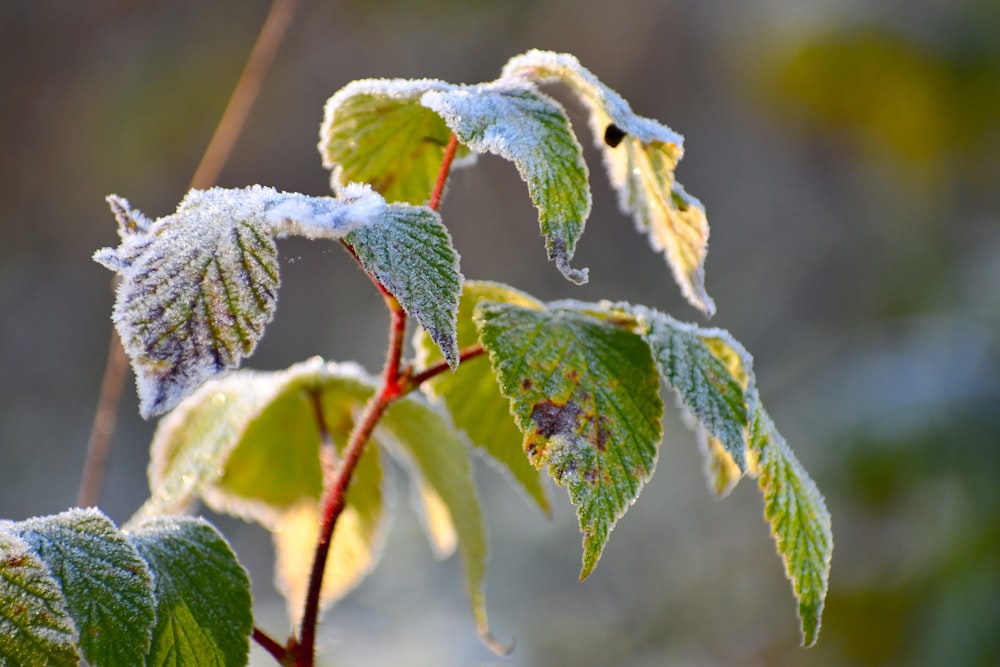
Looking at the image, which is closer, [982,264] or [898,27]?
[982,264]

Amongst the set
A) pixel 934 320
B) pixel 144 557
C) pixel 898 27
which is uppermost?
pixel 144 557

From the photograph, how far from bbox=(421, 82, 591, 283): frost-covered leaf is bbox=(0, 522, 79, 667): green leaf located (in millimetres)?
272

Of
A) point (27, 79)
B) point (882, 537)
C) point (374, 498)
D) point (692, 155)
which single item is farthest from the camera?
point (27, 79)

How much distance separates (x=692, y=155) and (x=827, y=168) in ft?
1.97

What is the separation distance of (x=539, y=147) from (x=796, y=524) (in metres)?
0.26

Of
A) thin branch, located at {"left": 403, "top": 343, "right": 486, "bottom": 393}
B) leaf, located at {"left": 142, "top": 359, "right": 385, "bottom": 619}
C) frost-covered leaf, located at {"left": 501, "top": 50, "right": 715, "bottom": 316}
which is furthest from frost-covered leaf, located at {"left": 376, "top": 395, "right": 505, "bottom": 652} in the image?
frost-covered leaf, located at {"left": 501, "top": 50, "right": 715, "bottom": 316}

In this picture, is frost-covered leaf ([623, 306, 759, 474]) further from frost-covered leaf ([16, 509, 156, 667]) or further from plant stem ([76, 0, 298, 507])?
plant stem ([76, 0, 298, 507])

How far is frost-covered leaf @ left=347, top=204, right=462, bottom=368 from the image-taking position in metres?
0.42

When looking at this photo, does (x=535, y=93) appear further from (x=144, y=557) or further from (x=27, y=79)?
(x=27, y=79)

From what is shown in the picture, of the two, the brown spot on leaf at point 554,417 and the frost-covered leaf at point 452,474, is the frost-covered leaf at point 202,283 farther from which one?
the frost-covered leaf at point 452,474

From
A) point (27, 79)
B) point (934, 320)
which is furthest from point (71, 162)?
point (934, 320)

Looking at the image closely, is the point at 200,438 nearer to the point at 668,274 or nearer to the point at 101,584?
the point at 101,584

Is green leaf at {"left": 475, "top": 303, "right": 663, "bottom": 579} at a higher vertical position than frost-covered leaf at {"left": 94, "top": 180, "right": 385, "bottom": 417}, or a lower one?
lower

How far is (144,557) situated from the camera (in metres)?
0.49
